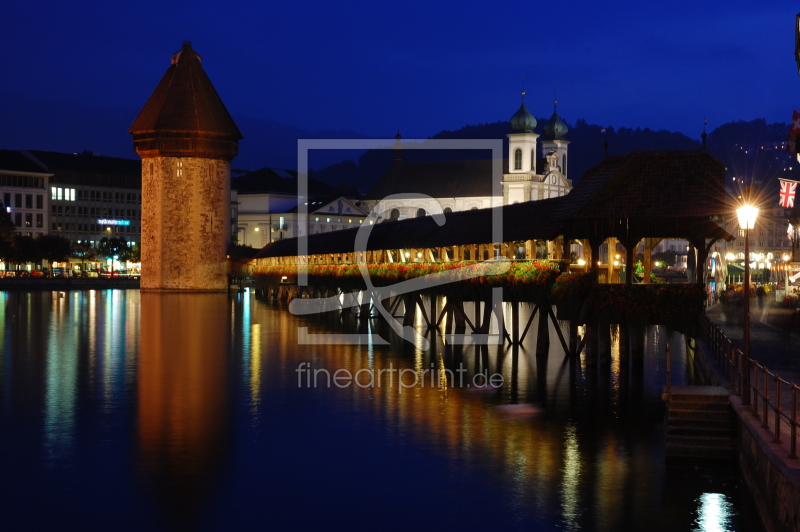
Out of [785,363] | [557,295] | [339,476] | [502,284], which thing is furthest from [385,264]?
[339,476]

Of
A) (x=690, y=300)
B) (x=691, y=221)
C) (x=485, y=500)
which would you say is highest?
(x=691, y=221)

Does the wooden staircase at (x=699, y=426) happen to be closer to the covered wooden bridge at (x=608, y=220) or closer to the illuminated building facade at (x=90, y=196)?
the covered wooden bridge at (x=608, y=220)

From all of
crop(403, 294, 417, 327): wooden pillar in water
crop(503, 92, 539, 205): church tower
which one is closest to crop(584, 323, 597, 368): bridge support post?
crop(403, 294, 417, 327): wooden pillar in water

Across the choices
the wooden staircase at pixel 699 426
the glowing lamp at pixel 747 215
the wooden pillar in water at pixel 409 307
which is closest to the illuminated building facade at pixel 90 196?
the wooden pillar in water at pixel 409 307

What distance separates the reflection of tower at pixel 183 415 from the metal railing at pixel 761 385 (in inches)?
254

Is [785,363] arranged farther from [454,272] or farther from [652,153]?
[454,272]

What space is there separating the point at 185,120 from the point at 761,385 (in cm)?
6294

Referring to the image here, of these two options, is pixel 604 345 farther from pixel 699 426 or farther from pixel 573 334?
pixel 699 426

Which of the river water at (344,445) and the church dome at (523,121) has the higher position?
the church dome at (523,121)

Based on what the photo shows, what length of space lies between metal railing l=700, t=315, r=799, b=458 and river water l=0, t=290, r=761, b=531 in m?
1.14

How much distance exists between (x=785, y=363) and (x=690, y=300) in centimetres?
298

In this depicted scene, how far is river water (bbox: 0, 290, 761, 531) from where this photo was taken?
42.7 feet

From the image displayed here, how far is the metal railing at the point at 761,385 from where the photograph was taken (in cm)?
1077

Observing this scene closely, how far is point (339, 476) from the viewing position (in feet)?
48.7
